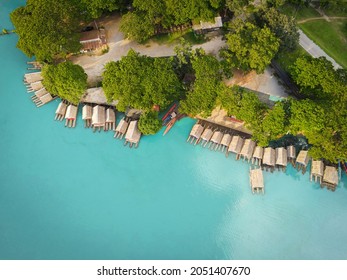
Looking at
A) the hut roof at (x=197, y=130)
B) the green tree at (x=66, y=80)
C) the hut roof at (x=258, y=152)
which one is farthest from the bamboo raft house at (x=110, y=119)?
the hut roof at (x=258, y=152)

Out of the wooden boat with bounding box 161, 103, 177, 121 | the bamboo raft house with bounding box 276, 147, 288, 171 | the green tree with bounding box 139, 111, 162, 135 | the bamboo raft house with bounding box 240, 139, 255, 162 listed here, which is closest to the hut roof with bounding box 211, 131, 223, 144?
the bamboo raft house with bounding box 240, 139, 255, 162

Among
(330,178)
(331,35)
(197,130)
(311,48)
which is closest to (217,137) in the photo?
(197,130)

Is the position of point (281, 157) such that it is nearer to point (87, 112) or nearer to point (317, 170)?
point (317, 170)

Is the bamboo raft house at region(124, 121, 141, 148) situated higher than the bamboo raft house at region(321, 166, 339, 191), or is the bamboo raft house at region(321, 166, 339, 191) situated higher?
the bamboo raft house at region(124, 121, 141, 148)

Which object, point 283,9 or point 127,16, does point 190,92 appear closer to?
point 127,16

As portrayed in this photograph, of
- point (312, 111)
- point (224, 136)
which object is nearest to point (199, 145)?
point (224, 136)

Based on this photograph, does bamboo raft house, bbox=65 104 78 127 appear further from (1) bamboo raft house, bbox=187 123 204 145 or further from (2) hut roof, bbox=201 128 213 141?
(2) hut roof, bbox=201 128 213 141

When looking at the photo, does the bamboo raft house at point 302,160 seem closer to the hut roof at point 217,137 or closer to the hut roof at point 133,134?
the hut roof at point 217,137
